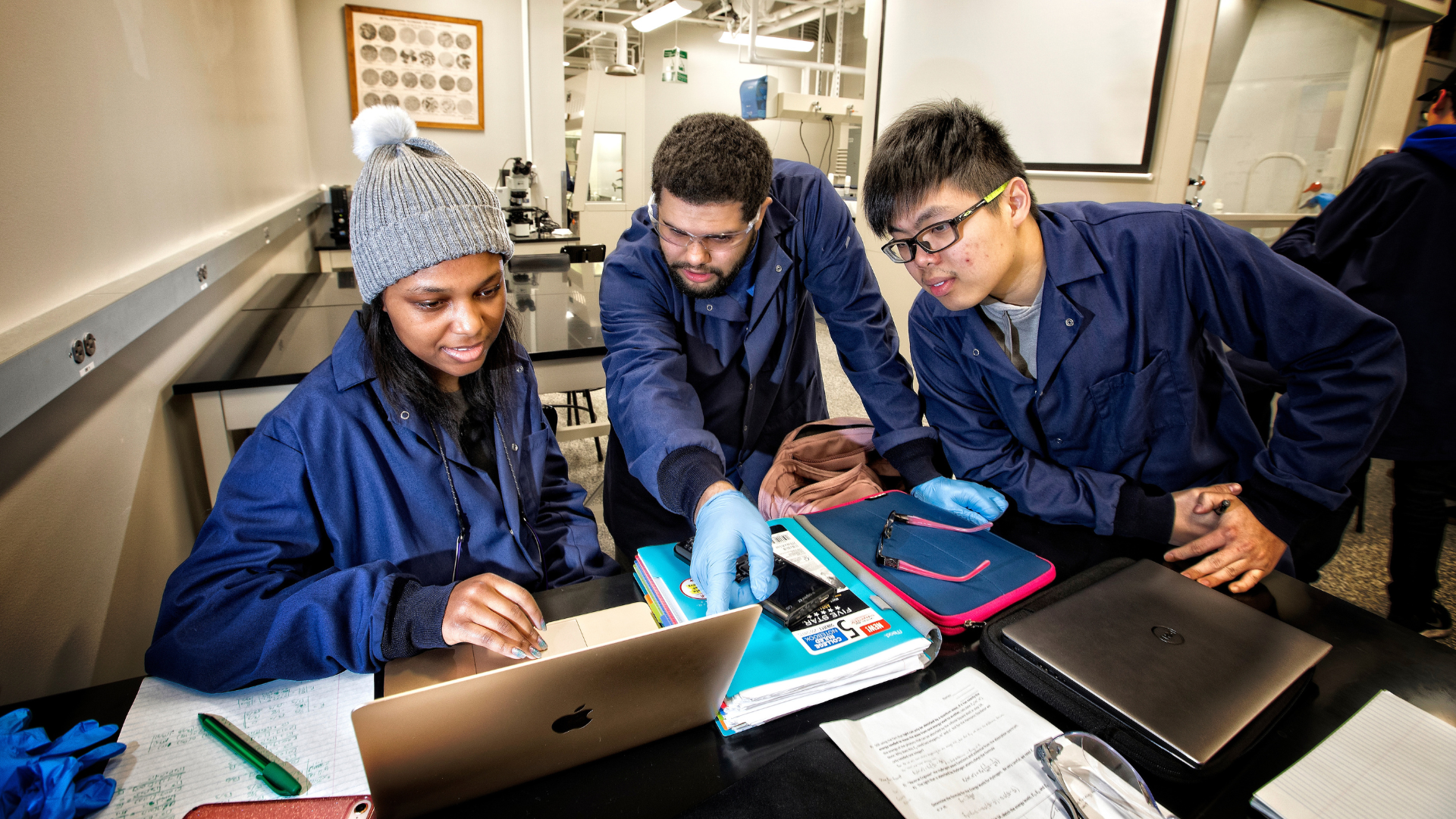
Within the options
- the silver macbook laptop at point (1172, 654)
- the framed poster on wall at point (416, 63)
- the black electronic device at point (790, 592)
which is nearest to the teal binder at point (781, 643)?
the black electronic device at point (790, 592)

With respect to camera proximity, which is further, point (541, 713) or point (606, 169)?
point (606, 169)

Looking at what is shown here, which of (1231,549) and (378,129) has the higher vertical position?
(378,129)

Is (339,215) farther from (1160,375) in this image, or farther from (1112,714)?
(1112,714)

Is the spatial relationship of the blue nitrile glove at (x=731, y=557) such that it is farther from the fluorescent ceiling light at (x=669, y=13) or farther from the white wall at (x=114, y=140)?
the fluorescent ceiling light at (x=669, y=13)

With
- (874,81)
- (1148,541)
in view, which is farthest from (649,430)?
(874,81)

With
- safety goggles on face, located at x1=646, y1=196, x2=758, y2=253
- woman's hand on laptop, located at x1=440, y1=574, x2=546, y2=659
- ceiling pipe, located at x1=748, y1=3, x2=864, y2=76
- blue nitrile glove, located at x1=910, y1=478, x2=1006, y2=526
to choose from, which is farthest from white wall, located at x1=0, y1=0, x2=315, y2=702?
ceiling pipe, located at x1=748, y1=3, x2=864, y2=76

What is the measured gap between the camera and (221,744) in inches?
26.4

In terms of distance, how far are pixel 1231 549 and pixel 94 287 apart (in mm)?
1899

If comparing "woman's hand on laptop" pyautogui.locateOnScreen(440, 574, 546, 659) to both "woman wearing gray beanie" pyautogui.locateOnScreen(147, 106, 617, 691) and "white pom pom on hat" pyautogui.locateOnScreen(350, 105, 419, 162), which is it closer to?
"woman wearing gray beanie" pyautogui.locateOnScreen(147, 106, 617, 691)

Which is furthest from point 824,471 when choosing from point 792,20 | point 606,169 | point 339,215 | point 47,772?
point 792,20

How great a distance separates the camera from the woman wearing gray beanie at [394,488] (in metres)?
0.76

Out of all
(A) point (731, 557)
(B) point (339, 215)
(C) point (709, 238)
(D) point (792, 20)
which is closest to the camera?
(A) point (731, 557)

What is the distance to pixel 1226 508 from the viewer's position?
112 cm

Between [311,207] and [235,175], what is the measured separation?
212 cm
